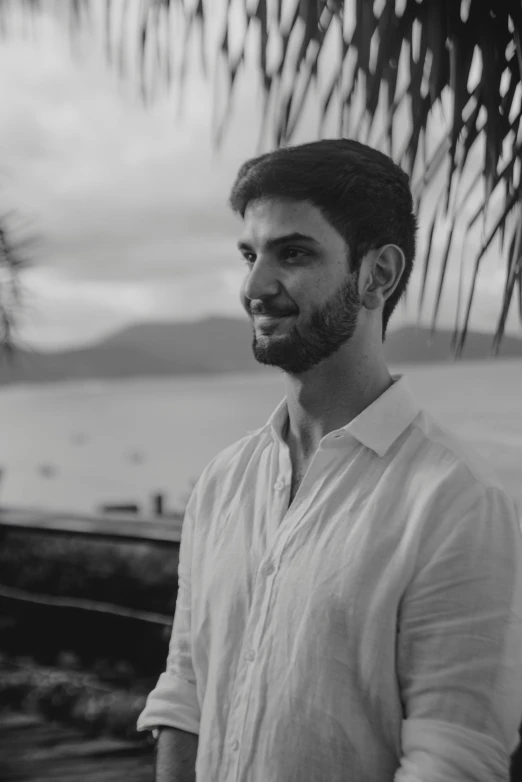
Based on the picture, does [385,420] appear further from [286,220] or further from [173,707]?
[173,707]

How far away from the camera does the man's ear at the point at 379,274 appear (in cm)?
107

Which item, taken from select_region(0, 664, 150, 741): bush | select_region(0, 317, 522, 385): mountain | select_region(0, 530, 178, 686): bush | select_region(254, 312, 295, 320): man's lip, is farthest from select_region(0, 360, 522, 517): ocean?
select_region(254, 312, 295, 320): man's lip

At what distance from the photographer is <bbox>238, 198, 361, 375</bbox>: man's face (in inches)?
40.9

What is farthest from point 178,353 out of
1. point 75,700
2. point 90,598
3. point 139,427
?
point 139,427

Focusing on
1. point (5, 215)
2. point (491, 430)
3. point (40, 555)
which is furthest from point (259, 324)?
point (40, 555)

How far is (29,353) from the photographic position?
3.25 metres

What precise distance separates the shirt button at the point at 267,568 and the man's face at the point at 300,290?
22cm

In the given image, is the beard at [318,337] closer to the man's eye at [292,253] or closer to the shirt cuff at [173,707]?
the man's eye at [292,253]

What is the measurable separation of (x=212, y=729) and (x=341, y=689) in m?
0.20

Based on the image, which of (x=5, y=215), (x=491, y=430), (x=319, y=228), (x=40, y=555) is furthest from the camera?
(x=40, y=555)

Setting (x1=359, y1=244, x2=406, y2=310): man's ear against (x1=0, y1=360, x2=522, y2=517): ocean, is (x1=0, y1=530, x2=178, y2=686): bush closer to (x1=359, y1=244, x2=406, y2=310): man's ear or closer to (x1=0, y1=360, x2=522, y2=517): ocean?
(x1=0, y1=360, x2=522, y2=517): ocean

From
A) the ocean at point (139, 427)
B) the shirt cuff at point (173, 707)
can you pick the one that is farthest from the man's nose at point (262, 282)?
the ocean at point (139, 427)

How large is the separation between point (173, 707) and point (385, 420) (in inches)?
18.2

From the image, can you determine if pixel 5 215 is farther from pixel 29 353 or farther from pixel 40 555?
pixel 40 555
